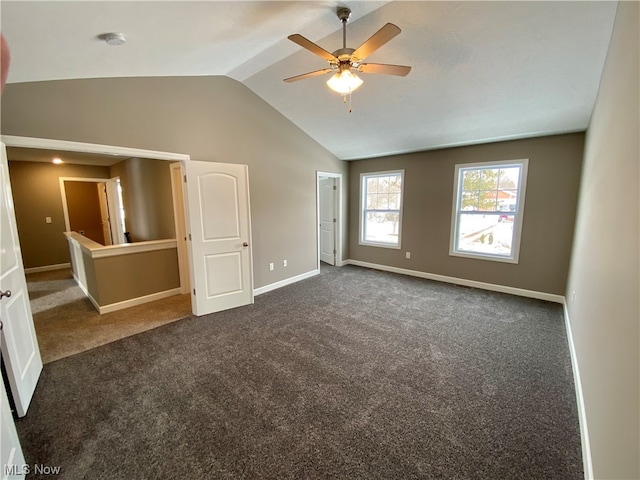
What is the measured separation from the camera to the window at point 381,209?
527 centimetres

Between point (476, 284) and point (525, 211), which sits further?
point (476, 284)

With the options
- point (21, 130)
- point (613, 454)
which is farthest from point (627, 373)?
point (21, 130)

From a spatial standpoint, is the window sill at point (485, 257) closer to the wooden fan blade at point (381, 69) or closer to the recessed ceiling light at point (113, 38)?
the wooden fan blade at point (381, 69)

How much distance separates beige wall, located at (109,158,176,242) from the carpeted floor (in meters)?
1.22

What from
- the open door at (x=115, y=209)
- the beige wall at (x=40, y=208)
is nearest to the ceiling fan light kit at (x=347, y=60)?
the open door at (x=115, y=209)

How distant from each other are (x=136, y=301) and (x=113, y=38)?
10.4ft

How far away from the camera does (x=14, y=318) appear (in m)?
1.92

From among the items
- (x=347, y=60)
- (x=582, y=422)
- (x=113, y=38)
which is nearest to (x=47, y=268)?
(x=113, y=38)

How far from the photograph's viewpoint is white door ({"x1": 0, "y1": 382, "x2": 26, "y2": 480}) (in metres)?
1.23

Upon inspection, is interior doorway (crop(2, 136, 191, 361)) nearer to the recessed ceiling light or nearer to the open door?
the recessed ceiling light

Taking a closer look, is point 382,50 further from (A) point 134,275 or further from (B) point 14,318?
(A) point 134,275

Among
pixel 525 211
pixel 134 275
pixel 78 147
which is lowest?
pixel 134 275

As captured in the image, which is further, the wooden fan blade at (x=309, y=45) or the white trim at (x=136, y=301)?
the white trim at (x=136, y=301)

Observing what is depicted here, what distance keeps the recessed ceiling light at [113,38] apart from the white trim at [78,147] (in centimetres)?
104
